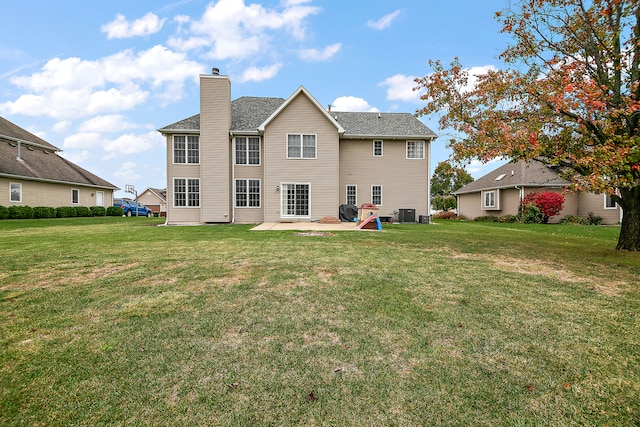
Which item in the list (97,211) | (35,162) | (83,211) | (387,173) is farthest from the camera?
(97,211)

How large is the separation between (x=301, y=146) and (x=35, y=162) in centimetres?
2528

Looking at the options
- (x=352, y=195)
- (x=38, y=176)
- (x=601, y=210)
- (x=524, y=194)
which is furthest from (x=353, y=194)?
(x=38, y=176)

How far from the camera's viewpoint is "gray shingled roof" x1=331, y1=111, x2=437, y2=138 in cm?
2049

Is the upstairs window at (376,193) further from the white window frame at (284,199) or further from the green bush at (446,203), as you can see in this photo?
the green bush at (446,203)

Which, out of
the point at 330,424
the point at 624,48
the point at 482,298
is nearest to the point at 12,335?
the point at 330,424

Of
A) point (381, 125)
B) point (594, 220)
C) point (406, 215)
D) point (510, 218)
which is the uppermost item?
point (381, 125)

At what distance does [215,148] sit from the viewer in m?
18.9

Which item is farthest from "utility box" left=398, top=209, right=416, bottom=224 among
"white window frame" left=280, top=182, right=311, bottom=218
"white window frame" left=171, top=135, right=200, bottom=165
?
"white window frame" left=171, top=135, right=200, bottom=165

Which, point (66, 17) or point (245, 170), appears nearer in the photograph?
point (66, 17)

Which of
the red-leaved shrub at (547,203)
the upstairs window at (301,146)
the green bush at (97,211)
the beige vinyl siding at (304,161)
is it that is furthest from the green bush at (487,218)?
the green bush at (97,211)

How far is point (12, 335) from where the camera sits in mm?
3223

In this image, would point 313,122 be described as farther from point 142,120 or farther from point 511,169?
point 511,169

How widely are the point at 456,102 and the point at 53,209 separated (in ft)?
100

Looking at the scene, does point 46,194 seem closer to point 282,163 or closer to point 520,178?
point 282,163
